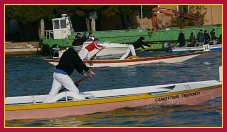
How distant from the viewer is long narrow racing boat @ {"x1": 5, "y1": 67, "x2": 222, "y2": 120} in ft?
58.9

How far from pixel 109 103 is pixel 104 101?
17cm

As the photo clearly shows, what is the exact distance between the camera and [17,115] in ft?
58.7

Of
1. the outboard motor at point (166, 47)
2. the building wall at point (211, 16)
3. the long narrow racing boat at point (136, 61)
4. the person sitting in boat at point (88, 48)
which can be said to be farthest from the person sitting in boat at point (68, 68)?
the building wall at point (211, 16)

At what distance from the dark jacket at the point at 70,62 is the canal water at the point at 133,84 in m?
1.38

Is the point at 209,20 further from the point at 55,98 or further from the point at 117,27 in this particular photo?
the point at 55,98

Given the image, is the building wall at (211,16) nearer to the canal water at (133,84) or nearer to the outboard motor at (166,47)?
the outboard motor at (166,47)

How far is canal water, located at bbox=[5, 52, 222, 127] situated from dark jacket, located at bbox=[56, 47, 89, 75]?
4.53 feet

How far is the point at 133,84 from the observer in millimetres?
28359

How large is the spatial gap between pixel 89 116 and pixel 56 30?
34551mm

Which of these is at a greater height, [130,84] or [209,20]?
[209,20]

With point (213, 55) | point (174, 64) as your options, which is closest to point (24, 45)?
point (213, 55)

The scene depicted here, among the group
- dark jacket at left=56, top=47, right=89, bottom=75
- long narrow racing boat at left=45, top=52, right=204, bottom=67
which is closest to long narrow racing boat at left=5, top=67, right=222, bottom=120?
dark jacket at left=56, top=47, right=89, bottom=75

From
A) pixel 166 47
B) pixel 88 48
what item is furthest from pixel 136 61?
pixel 166 47

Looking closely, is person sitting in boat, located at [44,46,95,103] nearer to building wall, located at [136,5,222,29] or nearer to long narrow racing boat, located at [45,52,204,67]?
long narrow racing boat, located at [45,52,204,67]
